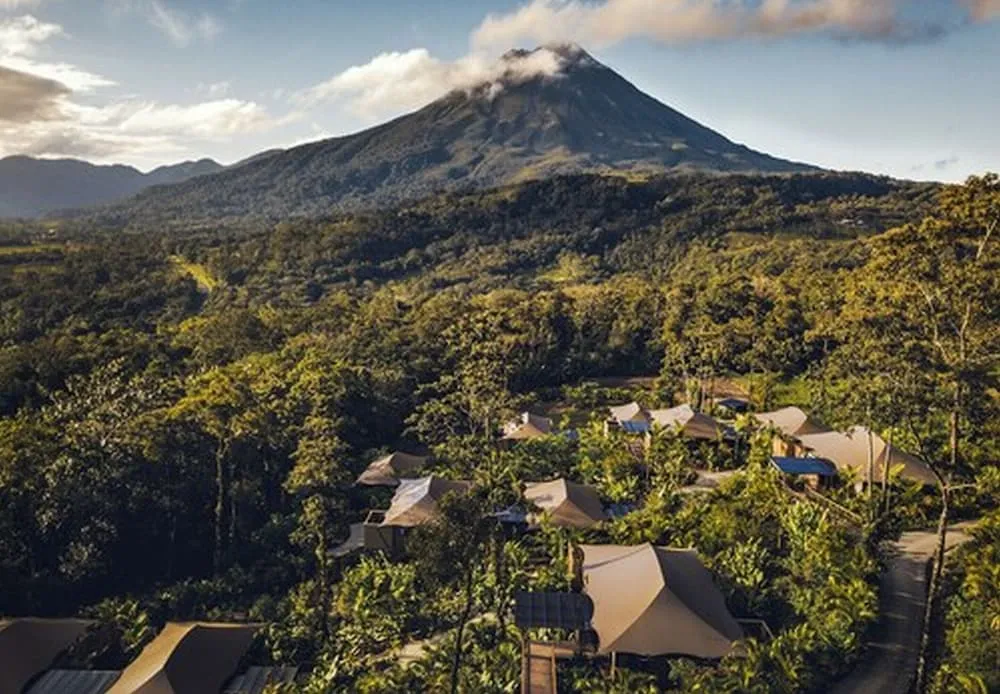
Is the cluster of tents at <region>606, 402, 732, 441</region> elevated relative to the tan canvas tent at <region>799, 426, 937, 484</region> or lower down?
lower down

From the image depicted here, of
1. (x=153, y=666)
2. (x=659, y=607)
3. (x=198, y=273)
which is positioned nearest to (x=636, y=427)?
(x=659, y=607)

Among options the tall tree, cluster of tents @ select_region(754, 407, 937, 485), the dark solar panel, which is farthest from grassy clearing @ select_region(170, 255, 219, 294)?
the tall tree

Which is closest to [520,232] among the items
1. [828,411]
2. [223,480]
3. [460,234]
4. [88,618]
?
[460,234]

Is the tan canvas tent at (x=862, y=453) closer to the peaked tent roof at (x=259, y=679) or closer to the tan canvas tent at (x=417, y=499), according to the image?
the tan canvas tent at (x=417, y=499)

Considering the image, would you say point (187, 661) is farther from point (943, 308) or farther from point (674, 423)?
point (674, 423)

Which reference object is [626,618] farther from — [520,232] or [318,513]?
[520,232]

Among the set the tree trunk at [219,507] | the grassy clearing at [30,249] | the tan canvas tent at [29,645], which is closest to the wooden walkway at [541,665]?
the tan canvas tent at [29,645]

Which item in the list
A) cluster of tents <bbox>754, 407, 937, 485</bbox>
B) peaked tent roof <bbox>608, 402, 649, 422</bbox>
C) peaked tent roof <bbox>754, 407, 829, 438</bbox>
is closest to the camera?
cluster of tents <bbox>754, 407, 937, 485</bbox>

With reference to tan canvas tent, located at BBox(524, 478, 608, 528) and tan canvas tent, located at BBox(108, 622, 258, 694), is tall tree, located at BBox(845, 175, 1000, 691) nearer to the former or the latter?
tan canvas tent, located at BBox(524, 478, 608, 528)
